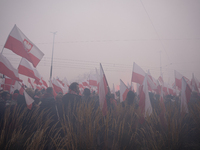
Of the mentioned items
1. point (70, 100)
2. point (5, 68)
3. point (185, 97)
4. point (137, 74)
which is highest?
point (137, 74)

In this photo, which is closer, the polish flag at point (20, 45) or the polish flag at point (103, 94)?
the polish flag at point (103, 94)

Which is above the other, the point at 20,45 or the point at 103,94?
the point at 20,45

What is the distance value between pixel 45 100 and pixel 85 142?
232 cm

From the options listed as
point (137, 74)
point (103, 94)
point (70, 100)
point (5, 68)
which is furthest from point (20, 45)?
point (137, 74)

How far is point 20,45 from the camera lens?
14.3 feet

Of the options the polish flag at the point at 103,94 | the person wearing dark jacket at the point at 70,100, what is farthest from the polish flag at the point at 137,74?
the person wearing dark jacket at the point at 70,100

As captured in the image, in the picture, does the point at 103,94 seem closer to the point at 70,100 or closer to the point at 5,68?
the point at 70,100

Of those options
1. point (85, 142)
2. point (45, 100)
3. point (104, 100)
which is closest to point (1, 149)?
point (85, 142)

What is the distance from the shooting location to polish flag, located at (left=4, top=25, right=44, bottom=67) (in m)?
4.23

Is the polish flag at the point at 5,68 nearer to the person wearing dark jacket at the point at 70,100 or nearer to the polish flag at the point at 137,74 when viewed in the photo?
the person wearing dark jacket at the point at 70,100

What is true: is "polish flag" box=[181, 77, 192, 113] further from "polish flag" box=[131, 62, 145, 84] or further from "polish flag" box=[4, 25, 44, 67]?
"polish flag" box=[4, 25, 44, 67]

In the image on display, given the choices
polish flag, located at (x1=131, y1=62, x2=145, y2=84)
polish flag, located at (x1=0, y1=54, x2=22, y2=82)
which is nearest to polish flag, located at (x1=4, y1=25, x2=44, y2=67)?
polish flag, located at (x1=0, y1=54, x2=22, y2=82)

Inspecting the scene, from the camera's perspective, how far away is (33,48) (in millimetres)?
4656

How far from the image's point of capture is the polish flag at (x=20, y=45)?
4227 mm
